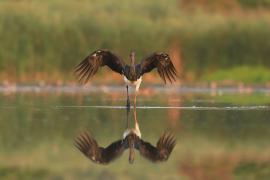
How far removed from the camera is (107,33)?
30.8 m

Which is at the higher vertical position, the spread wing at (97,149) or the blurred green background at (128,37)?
the blurred green background at (128,37)

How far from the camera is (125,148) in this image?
1310cm

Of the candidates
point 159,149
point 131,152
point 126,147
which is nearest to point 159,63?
point 126,147

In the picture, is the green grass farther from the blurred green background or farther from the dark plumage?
the dark plumage

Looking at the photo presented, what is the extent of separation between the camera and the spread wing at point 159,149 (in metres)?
12.4

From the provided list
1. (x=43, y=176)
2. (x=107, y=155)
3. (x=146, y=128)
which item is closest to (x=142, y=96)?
(x=146, y=128)

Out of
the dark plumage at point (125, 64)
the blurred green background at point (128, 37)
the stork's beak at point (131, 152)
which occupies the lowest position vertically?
the stork's beak at point (131, 152)

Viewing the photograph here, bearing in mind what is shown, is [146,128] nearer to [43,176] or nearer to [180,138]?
[180,138]

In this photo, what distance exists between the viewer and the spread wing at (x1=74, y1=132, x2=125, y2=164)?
40.2 feet

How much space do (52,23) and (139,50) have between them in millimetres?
2563

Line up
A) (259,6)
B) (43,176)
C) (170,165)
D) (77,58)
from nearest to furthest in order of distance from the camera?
1. (43,176)
2. (170,165)
3. (77,58)
4. (259,6)

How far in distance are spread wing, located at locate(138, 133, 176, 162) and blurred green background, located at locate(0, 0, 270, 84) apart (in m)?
15.5

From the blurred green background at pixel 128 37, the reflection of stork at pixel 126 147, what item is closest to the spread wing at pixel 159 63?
the reflection of stork at pixel 126 147

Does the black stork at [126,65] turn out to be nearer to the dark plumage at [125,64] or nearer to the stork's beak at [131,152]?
the dark plumage at [125,64]
